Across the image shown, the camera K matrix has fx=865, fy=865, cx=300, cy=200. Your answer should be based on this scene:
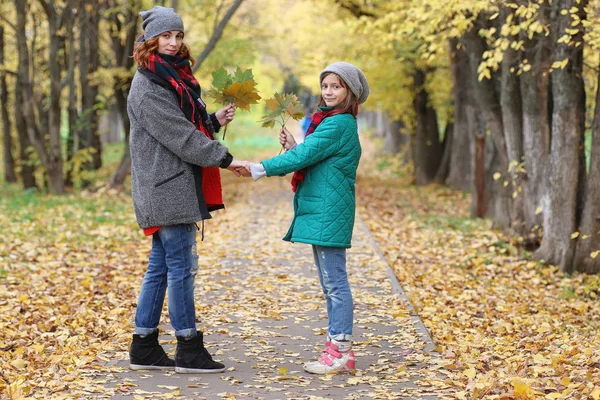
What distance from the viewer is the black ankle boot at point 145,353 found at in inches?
227

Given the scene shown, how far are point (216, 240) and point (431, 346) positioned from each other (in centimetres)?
656

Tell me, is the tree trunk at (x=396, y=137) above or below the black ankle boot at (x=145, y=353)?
above

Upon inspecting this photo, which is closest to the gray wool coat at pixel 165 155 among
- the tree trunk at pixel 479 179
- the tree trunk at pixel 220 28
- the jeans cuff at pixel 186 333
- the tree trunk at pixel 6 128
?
the jeans cuff at pixel 186 333

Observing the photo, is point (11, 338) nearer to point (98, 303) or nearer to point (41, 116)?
point (98, 303)

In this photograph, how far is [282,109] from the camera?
6.02 meters

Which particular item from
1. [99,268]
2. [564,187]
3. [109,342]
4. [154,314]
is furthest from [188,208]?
[564,187]

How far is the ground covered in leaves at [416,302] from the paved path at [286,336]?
0.65 ft

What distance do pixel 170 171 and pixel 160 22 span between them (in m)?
0.94

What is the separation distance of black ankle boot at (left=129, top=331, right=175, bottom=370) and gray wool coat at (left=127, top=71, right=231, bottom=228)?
812 millimetres

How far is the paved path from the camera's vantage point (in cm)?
536

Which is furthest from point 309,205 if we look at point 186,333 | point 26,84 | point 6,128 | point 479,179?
point 6,128

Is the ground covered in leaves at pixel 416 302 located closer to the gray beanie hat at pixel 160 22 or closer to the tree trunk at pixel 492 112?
the tree trunk at pixel 492 112

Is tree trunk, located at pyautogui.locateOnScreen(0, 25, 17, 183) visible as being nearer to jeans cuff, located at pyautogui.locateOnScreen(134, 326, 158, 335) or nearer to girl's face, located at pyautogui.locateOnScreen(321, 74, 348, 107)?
jeans cuff, located at pyautogui.locateOnScreen(134, 326, 158, 335)

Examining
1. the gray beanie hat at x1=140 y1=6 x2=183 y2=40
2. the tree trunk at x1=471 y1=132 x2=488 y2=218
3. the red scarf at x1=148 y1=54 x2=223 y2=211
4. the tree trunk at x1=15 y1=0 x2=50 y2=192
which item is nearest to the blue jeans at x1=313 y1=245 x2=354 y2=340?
the red scarf at x1=148 y1=54 x2=223 y2=211
